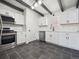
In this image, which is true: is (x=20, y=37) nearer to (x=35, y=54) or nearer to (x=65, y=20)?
(x=35, y=54)

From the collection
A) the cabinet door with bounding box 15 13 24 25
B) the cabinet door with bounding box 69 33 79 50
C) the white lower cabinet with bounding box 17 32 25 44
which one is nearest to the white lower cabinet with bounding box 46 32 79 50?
the cabinet door with bounding box 69 33 79 50

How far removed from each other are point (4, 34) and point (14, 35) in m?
0.54

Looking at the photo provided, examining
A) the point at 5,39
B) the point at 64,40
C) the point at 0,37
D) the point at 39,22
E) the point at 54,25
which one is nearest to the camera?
the point at 0,37

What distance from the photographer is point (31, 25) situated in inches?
165

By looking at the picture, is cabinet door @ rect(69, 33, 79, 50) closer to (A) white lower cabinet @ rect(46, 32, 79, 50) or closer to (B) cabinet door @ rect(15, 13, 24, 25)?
(A) white lower cabinet @ rect(46, 32, 79, 50)

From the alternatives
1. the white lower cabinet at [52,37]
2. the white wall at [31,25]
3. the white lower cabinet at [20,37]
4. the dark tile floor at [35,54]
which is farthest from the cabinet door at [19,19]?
the white lower cabinet at [52,37]

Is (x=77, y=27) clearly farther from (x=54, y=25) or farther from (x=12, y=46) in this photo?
(x=12, y=46)

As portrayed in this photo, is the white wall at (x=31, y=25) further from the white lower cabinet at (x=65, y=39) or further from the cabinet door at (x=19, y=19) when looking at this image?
the white lower cabinet at (x=65, y=39)

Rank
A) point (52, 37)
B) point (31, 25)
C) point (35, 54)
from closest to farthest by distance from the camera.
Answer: point (35, 54), point (52, 37), point (31, 25)

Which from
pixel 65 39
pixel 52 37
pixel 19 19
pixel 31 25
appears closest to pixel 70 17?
pixel 65 39

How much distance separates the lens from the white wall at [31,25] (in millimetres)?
3783

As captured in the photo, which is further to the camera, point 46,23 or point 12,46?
point 46,23

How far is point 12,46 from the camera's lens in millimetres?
2713

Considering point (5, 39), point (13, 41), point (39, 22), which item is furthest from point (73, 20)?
point (5, 39)
